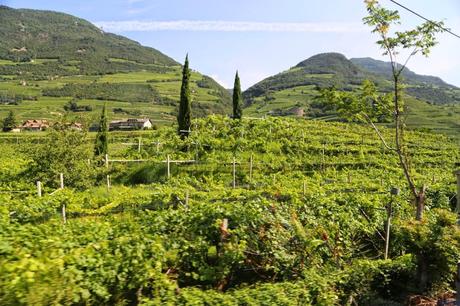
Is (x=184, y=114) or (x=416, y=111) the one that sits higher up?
(x=416, y=111)

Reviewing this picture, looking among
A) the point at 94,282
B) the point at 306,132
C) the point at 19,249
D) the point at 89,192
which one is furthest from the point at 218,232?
the point at 306,132

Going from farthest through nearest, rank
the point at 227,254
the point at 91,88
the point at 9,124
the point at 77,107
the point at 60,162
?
the point at 91,88
the point at 77,107
the point at 9,124
the point at 60,162
the point at 227,254

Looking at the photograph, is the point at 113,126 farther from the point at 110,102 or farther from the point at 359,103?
the point at 359,103

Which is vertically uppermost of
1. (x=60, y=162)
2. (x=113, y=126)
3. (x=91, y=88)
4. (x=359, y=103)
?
(x=91, y=88)

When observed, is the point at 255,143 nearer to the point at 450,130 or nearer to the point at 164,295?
the point at 164,295

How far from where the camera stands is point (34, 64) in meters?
184

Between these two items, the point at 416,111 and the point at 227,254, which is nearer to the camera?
the point at 227,254

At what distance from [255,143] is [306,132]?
8.00 m

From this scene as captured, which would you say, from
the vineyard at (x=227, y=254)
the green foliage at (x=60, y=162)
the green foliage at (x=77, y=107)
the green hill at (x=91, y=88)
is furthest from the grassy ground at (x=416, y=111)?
the green foliage at (x=77, y=107)

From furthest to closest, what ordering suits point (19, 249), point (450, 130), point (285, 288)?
1. point (450, 130)
2. point (285, 288)
3. point (19, 249)

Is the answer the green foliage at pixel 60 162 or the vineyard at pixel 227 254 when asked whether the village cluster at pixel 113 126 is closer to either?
the green foliage at pixel 60 162

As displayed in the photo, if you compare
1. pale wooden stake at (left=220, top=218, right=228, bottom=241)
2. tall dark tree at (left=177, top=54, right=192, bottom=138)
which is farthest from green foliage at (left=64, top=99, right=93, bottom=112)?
pale wooden stake at (left=220, top=218, right=228, bottom=241)

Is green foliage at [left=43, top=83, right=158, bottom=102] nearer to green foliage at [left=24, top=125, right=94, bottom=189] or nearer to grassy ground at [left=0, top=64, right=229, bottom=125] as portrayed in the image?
grassy ground at [left=0, top=64, right=229, bottom=125]

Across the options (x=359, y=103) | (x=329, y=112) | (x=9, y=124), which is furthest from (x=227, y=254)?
(x=9, y=124)
